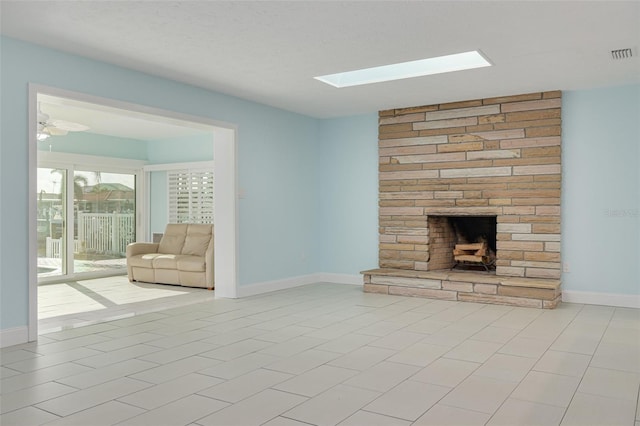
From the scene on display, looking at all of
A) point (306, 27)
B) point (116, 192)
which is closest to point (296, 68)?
point (306, 27)

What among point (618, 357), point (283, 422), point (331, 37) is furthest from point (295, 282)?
point (283, 422)

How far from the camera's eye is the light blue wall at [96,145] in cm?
828

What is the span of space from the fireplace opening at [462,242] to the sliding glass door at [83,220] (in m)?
5.60

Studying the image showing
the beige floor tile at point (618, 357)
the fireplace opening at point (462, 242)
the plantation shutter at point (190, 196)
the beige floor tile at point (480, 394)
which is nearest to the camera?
the beige floor tile at point (480, 394)

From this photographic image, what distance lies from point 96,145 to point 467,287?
6669 millimetres

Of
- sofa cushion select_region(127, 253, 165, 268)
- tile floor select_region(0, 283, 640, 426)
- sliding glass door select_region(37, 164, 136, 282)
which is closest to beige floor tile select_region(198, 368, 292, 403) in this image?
tile floor select_region(0, 283, 640, 426)

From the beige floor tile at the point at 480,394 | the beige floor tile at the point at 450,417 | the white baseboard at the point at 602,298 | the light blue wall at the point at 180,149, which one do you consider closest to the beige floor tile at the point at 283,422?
the beige floor tile at the point at 450,417

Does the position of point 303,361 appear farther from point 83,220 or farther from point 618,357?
point 83,220

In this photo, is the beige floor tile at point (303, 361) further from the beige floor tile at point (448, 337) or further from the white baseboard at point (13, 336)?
the white baseboard at point (13, 336)

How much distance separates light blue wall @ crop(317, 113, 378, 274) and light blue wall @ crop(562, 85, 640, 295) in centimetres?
256

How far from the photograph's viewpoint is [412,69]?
5.54 metres

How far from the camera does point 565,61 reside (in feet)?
16.0

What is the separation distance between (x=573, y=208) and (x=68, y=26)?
5.55 metres

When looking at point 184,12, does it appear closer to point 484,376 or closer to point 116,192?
point 484,376
